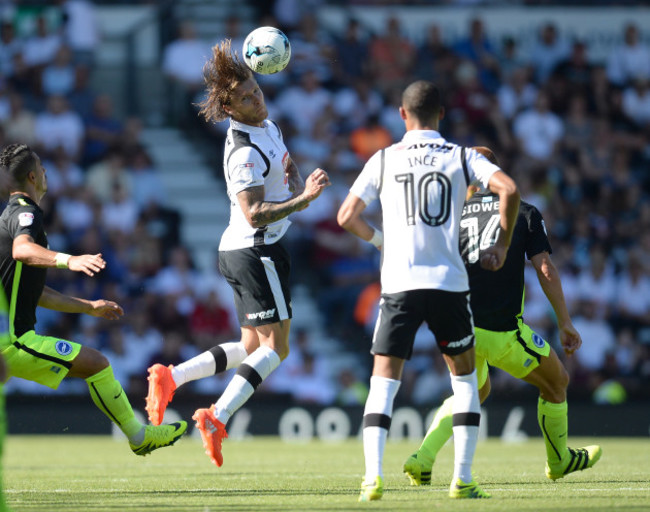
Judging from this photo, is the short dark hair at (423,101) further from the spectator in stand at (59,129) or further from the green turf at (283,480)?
the spectator in stand at (59,129)

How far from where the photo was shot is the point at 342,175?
16.7 metres

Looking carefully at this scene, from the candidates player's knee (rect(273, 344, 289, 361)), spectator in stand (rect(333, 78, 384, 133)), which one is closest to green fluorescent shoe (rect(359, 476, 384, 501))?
player's knee (rect(273, 344, 289, 361))

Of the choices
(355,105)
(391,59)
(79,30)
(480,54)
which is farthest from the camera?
(480,54)

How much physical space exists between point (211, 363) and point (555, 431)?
2405 mm

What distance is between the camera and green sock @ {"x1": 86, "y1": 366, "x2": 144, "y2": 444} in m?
7.56

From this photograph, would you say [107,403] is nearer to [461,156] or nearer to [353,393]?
[461,156]

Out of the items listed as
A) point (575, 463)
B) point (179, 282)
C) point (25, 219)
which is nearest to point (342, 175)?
point (179, 282)

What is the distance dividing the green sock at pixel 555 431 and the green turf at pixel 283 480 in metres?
0.18

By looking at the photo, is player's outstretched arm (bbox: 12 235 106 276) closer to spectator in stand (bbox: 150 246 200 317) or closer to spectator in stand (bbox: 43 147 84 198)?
spectator in stand (bbox: 150 246 200 317)

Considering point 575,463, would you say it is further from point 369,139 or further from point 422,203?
point 369,139

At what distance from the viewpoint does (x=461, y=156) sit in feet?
21.0

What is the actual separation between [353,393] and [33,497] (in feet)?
27.8

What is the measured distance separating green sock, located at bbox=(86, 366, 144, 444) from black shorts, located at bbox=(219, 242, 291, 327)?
983 mm

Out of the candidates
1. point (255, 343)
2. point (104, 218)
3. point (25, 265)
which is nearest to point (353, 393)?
point (104, 218)
